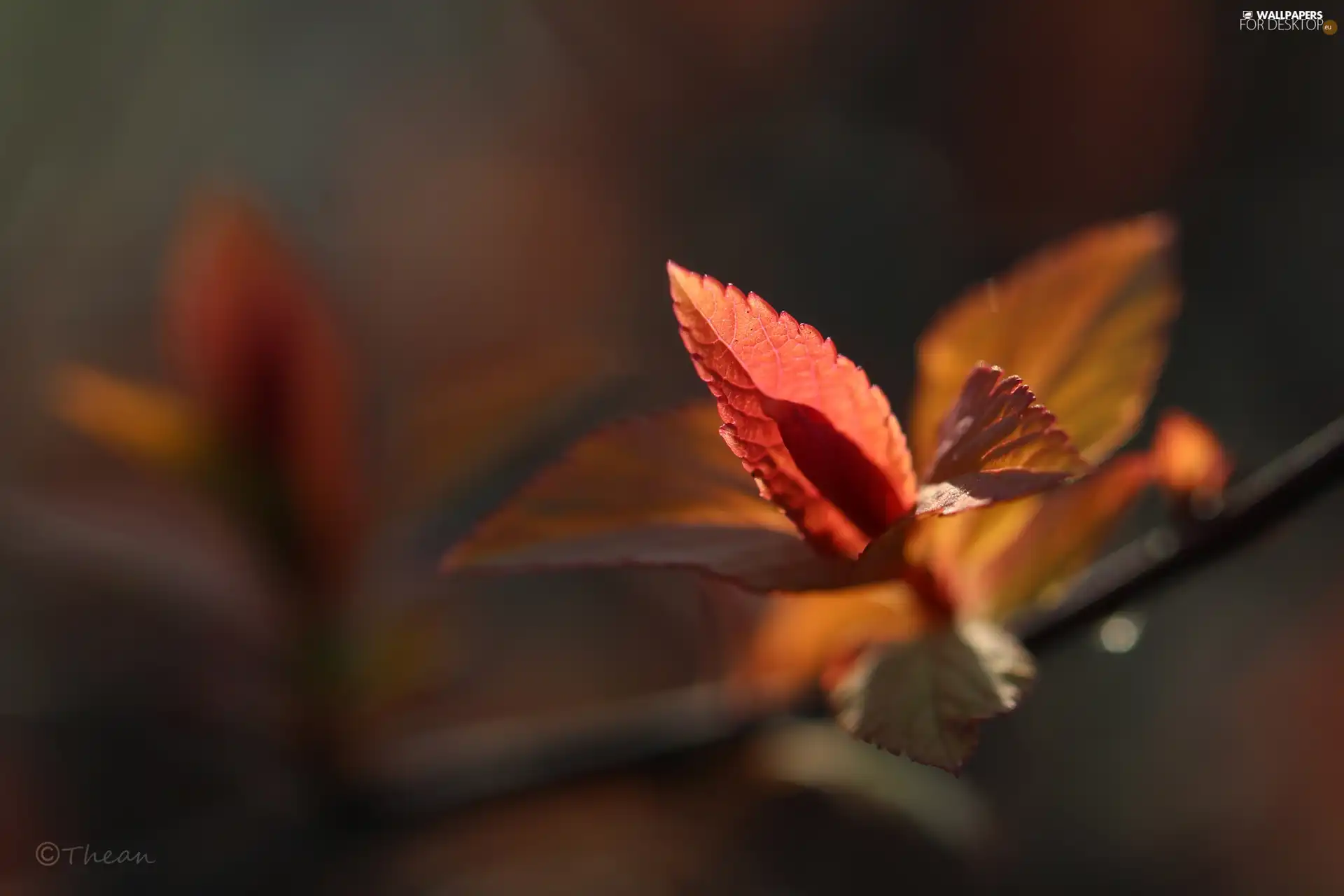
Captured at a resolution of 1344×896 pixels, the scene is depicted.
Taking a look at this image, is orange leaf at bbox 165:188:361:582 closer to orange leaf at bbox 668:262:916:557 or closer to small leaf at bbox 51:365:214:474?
small leaf at bbox 51:365:214:474

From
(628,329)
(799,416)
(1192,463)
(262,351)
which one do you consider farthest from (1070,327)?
(628,329)

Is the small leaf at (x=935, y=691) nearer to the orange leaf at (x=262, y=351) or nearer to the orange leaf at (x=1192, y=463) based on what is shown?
the orange leaf at (x=1192, y=463)

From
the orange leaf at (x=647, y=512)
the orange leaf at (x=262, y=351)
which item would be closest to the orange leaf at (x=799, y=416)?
the orange leaf at (x=647, y=512)

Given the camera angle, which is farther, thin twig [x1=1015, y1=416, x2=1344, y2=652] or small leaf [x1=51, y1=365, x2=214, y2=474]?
small leaf [x1=51, y1=365, x2=214, y2=474]

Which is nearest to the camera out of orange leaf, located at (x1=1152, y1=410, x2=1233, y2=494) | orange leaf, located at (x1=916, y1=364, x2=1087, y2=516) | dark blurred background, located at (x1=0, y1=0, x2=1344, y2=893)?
orange leaf, located at (x1=916, y1=364, x2=1087, y2=516)

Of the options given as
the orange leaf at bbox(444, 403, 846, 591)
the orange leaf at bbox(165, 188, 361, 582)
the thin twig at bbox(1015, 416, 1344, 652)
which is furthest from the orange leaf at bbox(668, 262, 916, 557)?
the orange leaf at bbox(165, 188, 361, 582)

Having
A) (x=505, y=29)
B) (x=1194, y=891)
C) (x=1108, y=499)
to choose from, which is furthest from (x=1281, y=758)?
(x=505, y=29)

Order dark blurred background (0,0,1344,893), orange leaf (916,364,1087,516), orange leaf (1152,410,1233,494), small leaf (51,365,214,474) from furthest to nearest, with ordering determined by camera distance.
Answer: dark blurred background (0,0,1344,893) → small leaf (51,365,214,474) → orange leaf (1152,410,1233,494) → orange leaf (916,364,1087,516)

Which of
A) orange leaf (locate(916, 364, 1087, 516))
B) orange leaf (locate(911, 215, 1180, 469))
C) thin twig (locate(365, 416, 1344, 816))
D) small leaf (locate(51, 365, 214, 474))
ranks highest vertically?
small leaf (locate(51, 365, 214, 474))
